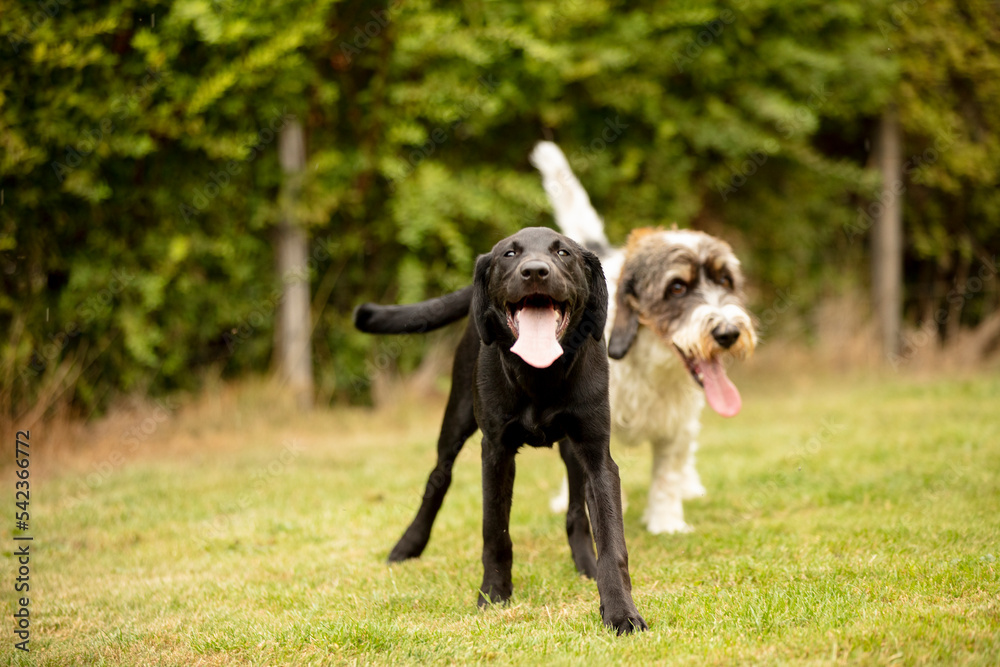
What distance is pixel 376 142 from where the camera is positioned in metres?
8.41

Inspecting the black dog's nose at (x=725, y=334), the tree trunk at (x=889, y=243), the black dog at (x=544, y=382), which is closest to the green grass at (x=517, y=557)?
the black dog at (x=544, y=382)

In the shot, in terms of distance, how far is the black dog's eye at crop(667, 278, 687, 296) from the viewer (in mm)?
4637

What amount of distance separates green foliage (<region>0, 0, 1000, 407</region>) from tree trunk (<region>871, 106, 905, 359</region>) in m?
0.27

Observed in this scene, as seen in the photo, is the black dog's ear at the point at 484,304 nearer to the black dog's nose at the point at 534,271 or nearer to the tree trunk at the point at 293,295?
the black dog's nose at the point at 534,271

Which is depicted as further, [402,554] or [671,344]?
[671,344]

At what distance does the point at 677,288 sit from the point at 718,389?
56cm

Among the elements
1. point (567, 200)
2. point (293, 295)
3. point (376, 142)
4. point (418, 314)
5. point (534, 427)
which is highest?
point (376, 142)

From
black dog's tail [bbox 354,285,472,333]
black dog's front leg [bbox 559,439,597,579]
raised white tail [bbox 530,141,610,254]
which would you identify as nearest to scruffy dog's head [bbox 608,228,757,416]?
black dog's front leg [bbox 559,439,597,579]

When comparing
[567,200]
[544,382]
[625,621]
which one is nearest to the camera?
[625,621]

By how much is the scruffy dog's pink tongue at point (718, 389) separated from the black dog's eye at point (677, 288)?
0.38 m

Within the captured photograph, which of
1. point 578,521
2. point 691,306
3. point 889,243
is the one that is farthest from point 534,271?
point 889,243

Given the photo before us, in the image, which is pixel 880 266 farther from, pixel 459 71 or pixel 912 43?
pixel 459 71

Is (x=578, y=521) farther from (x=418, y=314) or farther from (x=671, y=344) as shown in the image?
(x=418, y=314)

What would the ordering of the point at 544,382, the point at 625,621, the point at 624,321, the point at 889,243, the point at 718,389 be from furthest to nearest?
the point at 889,243, the point at 624,321, the point at 718,389, the point at 544,382, the point at 625,621
